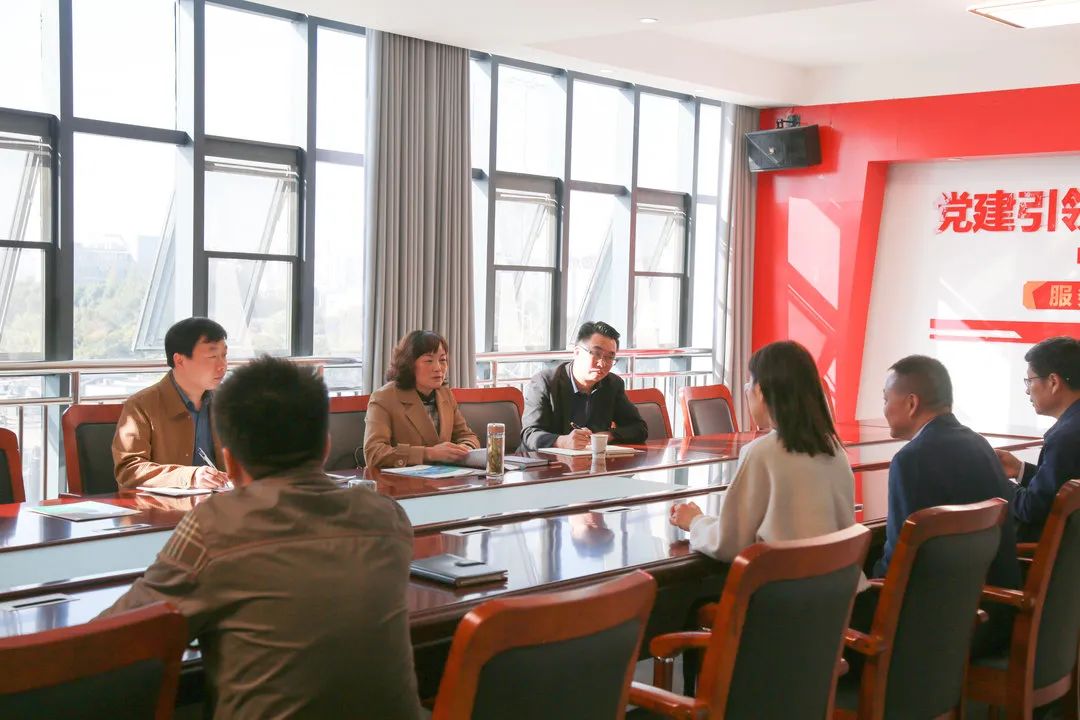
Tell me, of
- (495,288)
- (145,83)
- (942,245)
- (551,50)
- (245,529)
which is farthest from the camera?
(942,245)

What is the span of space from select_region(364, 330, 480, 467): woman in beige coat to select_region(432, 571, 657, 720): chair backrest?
7.85ft

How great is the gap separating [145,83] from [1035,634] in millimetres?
4813

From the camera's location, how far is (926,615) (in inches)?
A: 104

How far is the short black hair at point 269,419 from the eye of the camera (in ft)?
6.19

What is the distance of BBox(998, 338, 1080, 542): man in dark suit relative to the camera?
A: 348cm

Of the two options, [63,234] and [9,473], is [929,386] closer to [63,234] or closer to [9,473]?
[9,473]

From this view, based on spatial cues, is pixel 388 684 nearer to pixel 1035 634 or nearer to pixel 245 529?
pixel 245 529

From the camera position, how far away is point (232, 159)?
6.21 meters

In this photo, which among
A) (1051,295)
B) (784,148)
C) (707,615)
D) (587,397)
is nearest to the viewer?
(707,615)

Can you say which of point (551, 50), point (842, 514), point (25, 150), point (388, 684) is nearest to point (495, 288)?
point (551, 50)

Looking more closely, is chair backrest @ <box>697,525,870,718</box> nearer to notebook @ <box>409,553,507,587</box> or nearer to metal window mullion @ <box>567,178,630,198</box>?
notebook @ <box>409,553,507,587</box>

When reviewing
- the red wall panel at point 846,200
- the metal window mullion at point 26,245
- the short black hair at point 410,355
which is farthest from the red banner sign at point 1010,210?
the metal window mullion at point 26,245

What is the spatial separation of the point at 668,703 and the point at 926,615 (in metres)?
0.81

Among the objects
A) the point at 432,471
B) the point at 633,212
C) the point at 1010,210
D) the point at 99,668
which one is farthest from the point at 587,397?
the point at 1010,210
